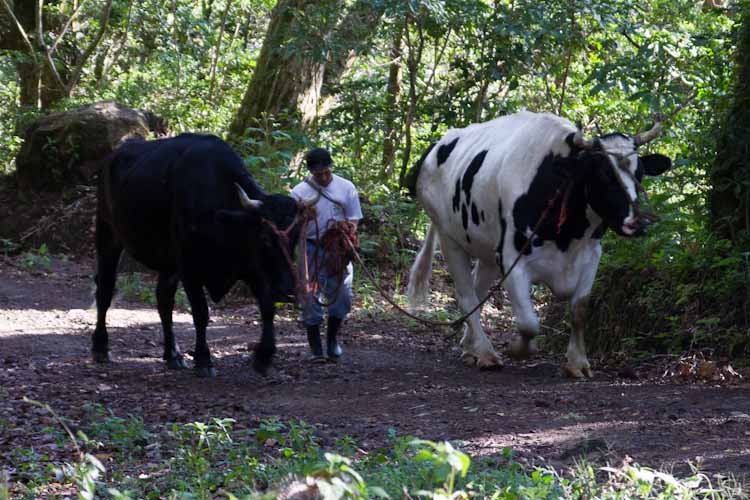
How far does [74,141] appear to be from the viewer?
16.5m

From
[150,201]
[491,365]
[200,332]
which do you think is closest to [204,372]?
[200,332]

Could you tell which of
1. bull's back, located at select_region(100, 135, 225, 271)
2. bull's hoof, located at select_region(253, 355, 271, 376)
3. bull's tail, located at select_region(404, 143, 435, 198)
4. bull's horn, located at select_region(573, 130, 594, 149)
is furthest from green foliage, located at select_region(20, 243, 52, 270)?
bull's horn, located at select_region(573, 130, 594, 149)

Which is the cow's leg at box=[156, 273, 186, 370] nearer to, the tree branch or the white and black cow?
the white and black cow

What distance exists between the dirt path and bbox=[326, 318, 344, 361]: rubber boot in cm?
12

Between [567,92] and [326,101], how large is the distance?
3.71m

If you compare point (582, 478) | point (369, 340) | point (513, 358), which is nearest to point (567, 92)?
point (369, 340)

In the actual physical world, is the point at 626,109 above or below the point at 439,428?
above

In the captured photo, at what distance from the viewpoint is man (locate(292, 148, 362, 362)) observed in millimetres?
8984

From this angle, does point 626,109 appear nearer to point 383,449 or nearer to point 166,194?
point 166,194

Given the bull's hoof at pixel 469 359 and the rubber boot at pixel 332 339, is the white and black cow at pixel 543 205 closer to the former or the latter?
the bull's hoof at pixel 469 359

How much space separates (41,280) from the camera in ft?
46.9

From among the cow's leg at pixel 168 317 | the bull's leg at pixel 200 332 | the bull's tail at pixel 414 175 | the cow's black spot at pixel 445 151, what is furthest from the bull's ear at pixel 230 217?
the bull's tail at pixel 414 175

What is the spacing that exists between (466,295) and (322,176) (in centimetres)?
180

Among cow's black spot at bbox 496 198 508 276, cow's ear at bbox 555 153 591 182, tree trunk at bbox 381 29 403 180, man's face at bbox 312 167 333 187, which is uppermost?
tree trunk at bbox 381 29 403 180
